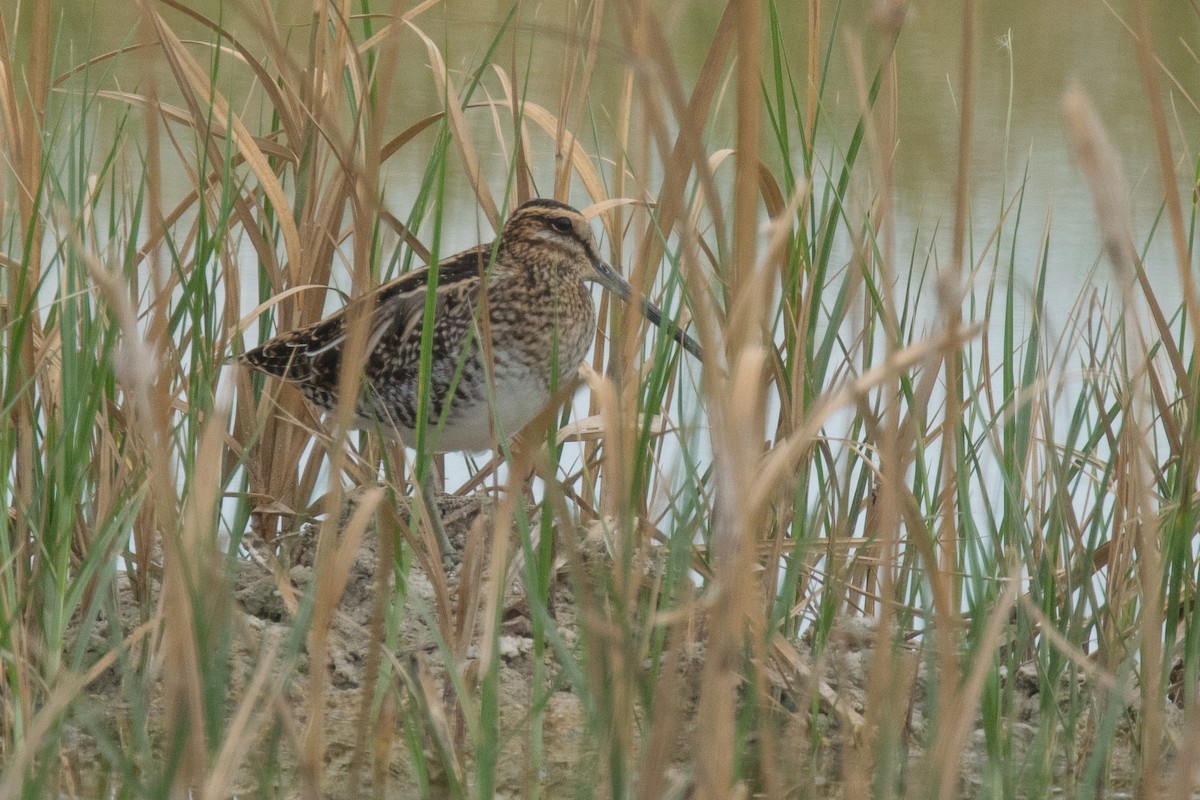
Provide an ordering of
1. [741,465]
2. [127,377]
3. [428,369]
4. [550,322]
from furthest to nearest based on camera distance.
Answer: [550,322], [428,369], [127,377], [741,465]

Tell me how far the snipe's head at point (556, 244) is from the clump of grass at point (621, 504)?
2.7 inches

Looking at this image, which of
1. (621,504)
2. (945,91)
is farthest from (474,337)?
(945,91)

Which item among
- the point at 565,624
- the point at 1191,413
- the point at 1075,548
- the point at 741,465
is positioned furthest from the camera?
the point at 565,624

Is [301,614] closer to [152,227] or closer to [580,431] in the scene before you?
[152,227]

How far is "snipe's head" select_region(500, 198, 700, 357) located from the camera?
3.05 meters

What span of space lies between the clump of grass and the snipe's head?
7 centimetres

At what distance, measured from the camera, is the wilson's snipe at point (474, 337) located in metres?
2.87

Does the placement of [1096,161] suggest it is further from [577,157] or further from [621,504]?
[577,157]

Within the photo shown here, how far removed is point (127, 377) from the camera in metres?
1.21

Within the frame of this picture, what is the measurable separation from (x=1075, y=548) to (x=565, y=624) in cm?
82

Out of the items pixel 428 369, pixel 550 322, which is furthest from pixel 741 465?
pixel 550 322

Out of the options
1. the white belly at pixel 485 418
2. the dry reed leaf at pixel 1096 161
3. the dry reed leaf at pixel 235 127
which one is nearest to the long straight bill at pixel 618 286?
the white belly at pixel 485 418

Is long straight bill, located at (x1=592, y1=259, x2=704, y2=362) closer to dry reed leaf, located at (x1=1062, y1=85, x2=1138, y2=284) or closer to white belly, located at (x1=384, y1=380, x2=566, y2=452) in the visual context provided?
white belly, located at (x1=384, y1=380, x2=566, y2=452)

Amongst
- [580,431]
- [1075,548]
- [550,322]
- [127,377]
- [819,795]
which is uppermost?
[550,322]
